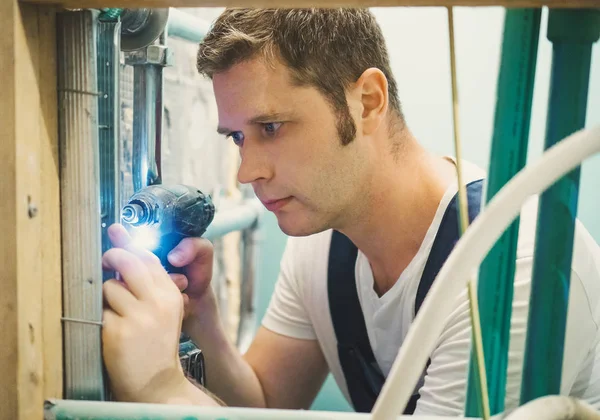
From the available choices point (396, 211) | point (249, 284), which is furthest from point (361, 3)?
point (249, 284)

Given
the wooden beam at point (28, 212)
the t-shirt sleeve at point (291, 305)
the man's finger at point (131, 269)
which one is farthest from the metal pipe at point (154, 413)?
the t-shirt sleeve at point (291, 305)

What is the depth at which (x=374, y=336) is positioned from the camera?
987 mm

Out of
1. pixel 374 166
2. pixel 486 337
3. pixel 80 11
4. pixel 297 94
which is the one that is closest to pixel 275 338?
pixel 374 166

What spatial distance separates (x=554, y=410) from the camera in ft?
1.69

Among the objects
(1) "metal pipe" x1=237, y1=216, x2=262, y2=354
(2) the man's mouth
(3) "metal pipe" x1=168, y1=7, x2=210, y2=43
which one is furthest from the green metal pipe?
(1) "metal pipe" x1=237, y1=216, x2=262, y2=354

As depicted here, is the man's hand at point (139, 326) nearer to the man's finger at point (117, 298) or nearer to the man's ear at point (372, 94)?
the man's finger at point (117, 298)

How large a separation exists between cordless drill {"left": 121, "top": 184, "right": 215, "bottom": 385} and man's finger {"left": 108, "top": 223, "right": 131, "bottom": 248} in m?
0.02

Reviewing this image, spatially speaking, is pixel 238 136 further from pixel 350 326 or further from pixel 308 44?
pixel 350 326

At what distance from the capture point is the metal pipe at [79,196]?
1.82 ft

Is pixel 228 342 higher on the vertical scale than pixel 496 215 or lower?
lower

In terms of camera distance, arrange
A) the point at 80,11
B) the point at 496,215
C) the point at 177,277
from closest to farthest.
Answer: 1. the point at 496,215
2. the point at 80,11
3. the point at 177,277

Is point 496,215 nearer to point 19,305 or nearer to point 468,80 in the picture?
point 19,305

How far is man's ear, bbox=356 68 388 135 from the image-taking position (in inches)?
33.7

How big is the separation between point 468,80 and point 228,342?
892 mm
